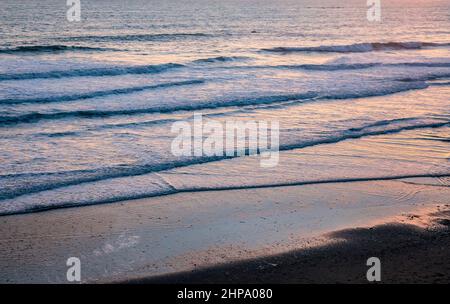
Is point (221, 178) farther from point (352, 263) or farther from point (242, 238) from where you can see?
point (352, 263)

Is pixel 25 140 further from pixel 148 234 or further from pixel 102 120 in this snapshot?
pixel 148 234

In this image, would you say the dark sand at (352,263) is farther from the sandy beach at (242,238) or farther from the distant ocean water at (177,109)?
the distant ocean water at (177,109)

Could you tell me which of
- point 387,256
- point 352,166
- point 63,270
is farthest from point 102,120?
point 387,256

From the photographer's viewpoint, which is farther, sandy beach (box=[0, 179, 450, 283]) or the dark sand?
sandy beach (box=[0, 179, 450, 283])

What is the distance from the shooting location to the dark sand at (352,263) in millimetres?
4953

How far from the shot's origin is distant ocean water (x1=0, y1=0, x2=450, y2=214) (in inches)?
313

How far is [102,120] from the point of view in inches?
469

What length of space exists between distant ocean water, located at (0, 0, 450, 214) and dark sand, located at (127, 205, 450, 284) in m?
2.17

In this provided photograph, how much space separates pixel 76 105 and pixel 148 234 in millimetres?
8195

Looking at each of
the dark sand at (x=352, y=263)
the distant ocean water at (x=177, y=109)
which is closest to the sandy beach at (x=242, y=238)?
the dark sand at (x=352, y=263)

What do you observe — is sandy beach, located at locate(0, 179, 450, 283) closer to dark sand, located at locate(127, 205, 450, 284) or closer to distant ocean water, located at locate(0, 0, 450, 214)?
dark sand, located at locate(127, 205, 450, 284)

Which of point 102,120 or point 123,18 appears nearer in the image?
point 102,120

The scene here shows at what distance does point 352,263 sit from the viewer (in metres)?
5.26

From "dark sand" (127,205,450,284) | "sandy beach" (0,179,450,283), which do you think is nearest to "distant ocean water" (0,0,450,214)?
"sandy beach" (0,179,450,283)
